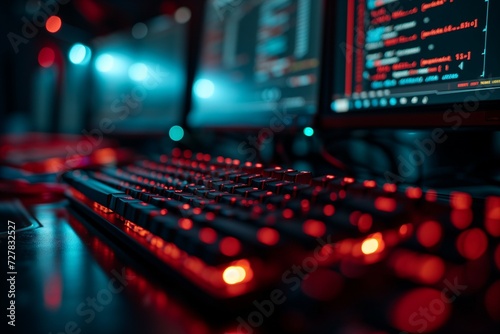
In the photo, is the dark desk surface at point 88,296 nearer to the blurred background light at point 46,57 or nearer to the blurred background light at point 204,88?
the blurred background light at point 204,88

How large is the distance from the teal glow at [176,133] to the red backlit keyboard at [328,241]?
0.76 meters

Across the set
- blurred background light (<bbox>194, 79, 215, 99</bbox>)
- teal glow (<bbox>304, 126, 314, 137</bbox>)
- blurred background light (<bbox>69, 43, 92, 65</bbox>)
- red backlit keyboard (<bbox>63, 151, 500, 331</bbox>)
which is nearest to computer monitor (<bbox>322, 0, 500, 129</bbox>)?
teal glow (<bbox>304, 126, 314, 137</bbox>)

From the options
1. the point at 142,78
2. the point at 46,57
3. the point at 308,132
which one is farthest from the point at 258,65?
the point at 46,57

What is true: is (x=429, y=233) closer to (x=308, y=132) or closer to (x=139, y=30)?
(x=308, y=132)

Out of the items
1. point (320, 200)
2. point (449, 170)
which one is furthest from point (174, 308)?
point (449, 170)

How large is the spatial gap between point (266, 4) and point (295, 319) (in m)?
0.77

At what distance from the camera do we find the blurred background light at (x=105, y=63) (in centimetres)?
154

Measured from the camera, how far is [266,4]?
2.96 feet

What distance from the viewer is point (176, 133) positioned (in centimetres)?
122

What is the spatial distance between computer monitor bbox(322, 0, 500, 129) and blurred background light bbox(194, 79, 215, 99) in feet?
1.46

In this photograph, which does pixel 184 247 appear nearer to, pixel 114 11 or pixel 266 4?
pixel 266 4

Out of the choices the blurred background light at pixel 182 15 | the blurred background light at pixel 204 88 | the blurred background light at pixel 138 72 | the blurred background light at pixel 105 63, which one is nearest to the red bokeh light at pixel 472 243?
the blurred background light at pixel 204 88

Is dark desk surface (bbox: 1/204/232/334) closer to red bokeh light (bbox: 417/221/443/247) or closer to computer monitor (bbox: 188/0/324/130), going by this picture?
red bokeh light (bbox: 417/221/443/247)

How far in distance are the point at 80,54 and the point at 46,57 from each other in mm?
144
